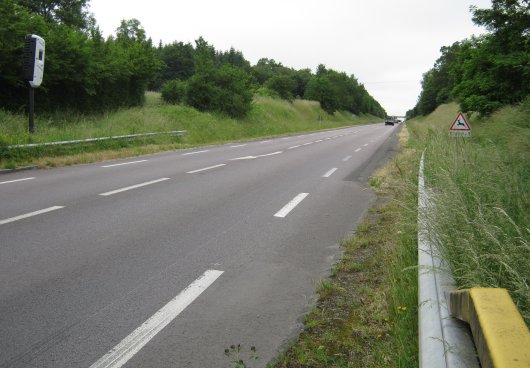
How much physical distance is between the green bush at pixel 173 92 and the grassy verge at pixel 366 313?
30.4 metres

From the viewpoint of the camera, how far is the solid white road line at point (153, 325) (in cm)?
296

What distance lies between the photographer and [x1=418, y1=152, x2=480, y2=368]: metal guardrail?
193 cm

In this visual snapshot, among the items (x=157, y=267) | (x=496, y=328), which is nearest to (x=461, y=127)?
(x=157, y=267)

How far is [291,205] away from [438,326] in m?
5.88

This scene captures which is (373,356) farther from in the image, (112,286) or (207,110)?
(207,110)

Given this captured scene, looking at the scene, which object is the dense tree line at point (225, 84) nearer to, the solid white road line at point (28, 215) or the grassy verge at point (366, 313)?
the solid white road line at point (28, 215)

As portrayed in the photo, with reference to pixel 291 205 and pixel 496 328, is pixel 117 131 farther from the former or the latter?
pixel 496 328

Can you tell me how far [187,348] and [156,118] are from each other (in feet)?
78.0

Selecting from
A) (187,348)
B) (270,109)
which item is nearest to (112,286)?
(187,348)

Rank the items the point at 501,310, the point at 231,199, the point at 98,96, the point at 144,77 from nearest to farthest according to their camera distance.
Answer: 1. the point at 501,310
2. the point at 231,199
3. the point at 98,96
4. the point at 144,77

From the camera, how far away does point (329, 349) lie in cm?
314

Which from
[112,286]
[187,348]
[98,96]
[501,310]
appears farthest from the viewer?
[98,96]

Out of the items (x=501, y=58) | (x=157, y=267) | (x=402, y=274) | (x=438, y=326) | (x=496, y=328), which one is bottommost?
(x=157, y=267)

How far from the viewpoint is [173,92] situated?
33.8 m
